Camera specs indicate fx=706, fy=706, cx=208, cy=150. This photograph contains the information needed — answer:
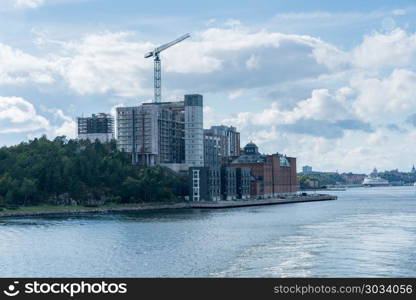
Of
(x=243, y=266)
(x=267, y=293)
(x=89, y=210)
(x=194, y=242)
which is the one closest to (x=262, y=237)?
(x=194, y=242)

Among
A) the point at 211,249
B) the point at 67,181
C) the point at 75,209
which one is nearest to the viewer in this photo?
the point at 211,249

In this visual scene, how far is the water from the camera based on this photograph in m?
64.9

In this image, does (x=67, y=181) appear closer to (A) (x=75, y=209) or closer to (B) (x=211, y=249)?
(A) (x=75, y=209)

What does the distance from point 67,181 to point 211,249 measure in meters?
106

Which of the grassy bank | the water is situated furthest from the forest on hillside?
the water

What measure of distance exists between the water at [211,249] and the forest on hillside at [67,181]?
5366cm

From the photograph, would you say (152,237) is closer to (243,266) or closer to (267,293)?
(243,266)

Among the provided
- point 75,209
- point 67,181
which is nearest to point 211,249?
point 75,209

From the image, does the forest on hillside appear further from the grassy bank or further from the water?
the water

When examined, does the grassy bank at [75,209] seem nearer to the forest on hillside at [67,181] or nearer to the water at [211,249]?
the forest on hillside at [67,181]

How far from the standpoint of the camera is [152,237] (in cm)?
9681

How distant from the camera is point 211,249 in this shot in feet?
268

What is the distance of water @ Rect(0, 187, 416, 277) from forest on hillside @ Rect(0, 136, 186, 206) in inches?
2113

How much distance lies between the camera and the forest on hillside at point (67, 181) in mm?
173375
